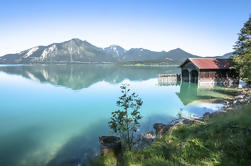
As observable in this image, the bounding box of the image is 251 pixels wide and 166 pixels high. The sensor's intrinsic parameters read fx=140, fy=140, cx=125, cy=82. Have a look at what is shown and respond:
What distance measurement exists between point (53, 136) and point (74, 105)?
811 centimetres

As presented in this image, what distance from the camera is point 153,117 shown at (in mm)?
13547

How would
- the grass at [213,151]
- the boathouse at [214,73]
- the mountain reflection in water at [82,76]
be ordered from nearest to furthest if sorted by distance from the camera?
the grass at [213,151], the boathouse at [214,73], the mountain reflection in water at [82,76]

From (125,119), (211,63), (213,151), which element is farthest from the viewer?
(211,63)

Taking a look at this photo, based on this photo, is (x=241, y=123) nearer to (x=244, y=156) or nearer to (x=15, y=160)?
(x=244, y=156)

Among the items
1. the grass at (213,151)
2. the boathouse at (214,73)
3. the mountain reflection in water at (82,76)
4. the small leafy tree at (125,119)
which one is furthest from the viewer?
the mountain reflection in water at (82,76)

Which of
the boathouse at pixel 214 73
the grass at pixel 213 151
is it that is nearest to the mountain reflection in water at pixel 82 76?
the boathouse at pixel 214 73

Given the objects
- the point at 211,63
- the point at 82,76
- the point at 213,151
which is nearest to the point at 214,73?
the point at 211,63

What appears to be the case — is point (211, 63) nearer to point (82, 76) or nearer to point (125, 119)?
point (125, 119)

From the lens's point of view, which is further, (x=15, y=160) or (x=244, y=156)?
(x=15, y=160)

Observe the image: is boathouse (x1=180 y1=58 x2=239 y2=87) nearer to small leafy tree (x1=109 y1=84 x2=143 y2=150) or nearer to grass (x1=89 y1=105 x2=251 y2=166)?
small leafy tree (x1=109 y1=84 x2=143 y2=150)

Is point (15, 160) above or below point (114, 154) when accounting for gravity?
below

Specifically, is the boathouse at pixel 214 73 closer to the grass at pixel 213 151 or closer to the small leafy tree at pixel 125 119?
the small leafy tree at pixel 125 119

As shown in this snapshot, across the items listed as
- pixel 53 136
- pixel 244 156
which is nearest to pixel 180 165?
pixel 244 156

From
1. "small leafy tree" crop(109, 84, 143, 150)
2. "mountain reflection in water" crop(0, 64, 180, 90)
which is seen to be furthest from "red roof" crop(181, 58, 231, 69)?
"small leafy tree" crop(109, 84, 143, 150)
